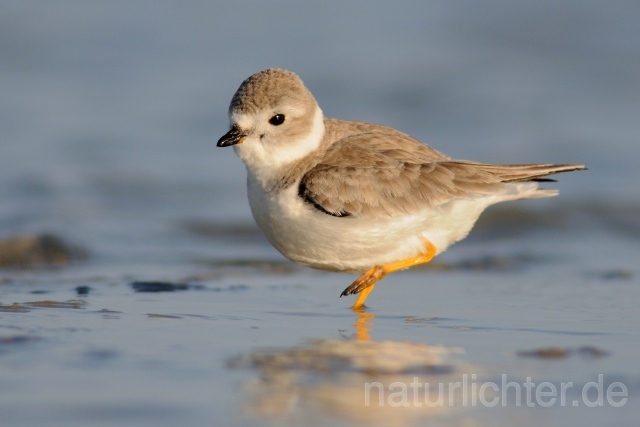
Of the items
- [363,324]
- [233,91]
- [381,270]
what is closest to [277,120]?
[381,270]

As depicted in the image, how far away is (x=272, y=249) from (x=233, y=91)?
18.8 ft

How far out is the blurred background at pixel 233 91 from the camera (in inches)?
433

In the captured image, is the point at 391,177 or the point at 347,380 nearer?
the point at 347,380

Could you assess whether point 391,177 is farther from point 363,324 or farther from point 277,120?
point 363,324

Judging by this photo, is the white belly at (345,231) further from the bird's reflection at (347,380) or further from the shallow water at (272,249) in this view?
the bird's reflection at (347,380)

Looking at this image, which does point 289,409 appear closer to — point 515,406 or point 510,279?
point 515,406

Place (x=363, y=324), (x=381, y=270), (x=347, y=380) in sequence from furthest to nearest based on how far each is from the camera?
(x=381, y=270) → (x=363, y=324) → (x=347, y=380)

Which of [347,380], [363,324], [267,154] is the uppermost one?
[267,154]

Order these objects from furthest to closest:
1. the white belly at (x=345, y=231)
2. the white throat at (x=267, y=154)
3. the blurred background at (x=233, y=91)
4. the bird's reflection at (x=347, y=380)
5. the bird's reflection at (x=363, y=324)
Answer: the blurred background at (x=233, y=91)
the white throat at (x=267, y=154)
the white belly at (x=345, y=231)
the bird's reflection at (x=363, y=324)
the bird's reflection at (x=347, y=380)

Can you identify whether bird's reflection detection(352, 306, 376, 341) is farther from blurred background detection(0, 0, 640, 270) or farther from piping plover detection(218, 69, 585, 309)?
blurred background detection(0, 0, 640, 270)

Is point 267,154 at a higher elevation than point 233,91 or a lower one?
lower

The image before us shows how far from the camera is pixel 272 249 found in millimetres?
9633

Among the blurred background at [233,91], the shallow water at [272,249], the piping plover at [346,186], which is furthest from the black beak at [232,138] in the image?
the blurred background at [233,91]

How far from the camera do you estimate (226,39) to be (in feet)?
55.2
